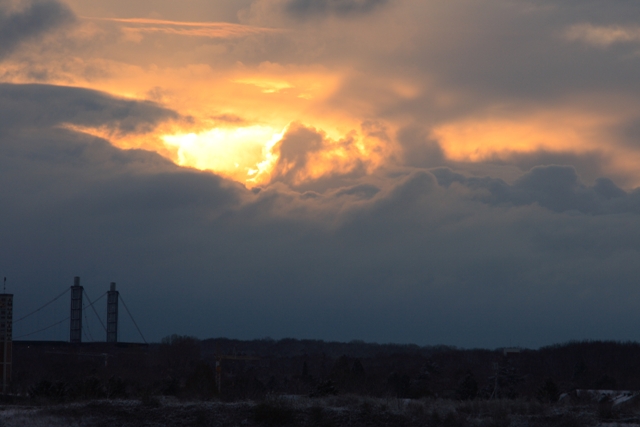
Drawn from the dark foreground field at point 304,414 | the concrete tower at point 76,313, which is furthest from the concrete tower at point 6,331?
the dark foreground field at point 304,414

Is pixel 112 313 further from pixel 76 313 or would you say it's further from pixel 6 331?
pixel 6 331

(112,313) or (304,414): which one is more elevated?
(112,313)

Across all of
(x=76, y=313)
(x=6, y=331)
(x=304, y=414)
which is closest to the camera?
(x=304, y=414)

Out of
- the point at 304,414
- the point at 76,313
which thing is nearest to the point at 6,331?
the point at 76,313

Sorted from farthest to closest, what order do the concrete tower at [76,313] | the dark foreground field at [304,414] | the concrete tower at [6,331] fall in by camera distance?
the concrete tower at [76,313] → the concrete tower at [6,331] → the dark foreground field at [304,414]

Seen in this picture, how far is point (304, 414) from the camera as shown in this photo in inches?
1492

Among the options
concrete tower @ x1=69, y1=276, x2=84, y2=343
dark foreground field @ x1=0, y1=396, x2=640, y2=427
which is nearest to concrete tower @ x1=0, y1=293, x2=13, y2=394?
concrete tower @ x1=69, y1=276, x2=84, y2=343

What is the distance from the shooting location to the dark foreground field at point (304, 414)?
120ft

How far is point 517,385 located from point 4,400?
104600 mm

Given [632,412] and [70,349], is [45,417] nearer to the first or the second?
[632,412]

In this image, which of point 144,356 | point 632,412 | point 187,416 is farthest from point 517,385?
point 187,416

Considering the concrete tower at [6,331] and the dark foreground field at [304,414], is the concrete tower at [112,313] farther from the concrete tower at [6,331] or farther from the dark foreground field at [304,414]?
the dark foreground field at [304,414]

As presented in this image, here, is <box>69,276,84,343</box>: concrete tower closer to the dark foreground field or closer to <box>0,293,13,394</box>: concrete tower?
<box>0,293,13,394</box>: concrete tower

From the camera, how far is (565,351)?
631ft
